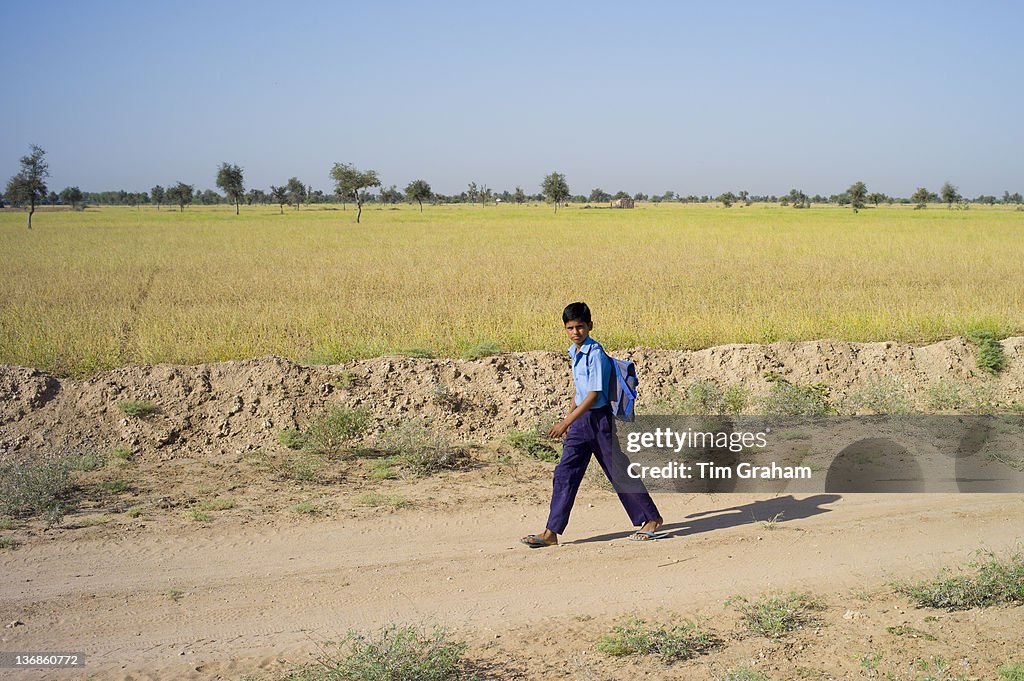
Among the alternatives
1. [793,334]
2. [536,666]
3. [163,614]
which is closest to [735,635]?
[536,666]

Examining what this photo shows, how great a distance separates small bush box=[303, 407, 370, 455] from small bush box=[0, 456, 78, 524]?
6.92 ft

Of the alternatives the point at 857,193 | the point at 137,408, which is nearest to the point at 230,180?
the point at 857,193

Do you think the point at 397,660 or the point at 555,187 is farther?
the point at 555,187

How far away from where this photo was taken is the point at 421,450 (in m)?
7.78

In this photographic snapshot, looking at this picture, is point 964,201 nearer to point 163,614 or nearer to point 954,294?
point 954,294

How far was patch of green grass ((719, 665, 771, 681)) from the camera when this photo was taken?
388 centimetres

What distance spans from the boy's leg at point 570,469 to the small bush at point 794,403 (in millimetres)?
4144

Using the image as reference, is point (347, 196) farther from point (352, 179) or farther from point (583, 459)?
point (583, 459)

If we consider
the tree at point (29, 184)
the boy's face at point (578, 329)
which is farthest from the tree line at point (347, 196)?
the boy's face at point (578, 329)

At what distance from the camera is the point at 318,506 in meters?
6.60

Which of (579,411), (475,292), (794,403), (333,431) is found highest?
(475,292)

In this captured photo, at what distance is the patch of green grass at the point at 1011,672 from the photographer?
3.91 m

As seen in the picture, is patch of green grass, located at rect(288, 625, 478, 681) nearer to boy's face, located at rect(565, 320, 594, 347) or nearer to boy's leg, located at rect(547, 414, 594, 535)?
boy's leg, located at rect(547, 414, 594, 535)

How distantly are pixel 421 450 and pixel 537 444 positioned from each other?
3.98ft
